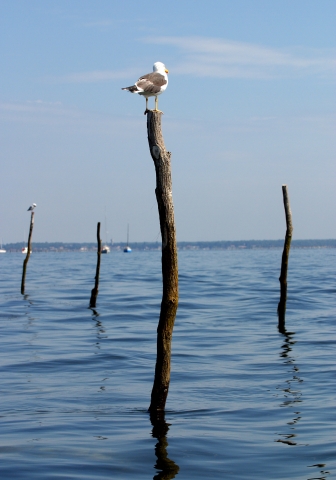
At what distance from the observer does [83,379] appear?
550 inches

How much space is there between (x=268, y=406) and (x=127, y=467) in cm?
402

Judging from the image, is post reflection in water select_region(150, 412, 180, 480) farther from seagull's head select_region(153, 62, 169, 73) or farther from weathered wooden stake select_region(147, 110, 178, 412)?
seagull's head select_region(153, 62, 169, 73)

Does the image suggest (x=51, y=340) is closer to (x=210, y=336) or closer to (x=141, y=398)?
(x=210, y=336)

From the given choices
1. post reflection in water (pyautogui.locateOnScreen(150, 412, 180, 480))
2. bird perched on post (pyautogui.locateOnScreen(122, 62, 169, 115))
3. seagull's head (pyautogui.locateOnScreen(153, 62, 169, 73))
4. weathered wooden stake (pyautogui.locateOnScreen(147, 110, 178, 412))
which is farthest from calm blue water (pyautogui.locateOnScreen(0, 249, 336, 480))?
seagull's head (pyautogui.locateOnScreen(153, 62, 169, 73))

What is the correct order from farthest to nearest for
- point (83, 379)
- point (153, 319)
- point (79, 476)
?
point (153, 319), point (83, 379), point (79, 476)

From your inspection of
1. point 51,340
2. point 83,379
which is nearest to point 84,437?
point 83,379

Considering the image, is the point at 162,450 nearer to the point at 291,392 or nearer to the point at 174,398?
the point at 174,398

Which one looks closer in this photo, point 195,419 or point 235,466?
point 235,466

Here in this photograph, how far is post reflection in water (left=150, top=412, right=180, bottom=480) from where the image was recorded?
8133 mm

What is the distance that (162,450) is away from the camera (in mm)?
9016

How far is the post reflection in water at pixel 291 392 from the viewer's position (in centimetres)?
964

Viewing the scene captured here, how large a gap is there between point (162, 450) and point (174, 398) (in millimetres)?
3225

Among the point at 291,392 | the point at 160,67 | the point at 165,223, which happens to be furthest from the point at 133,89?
the point at 291,392

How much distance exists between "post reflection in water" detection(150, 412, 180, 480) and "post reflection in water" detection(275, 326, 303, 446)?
5.46 feet
